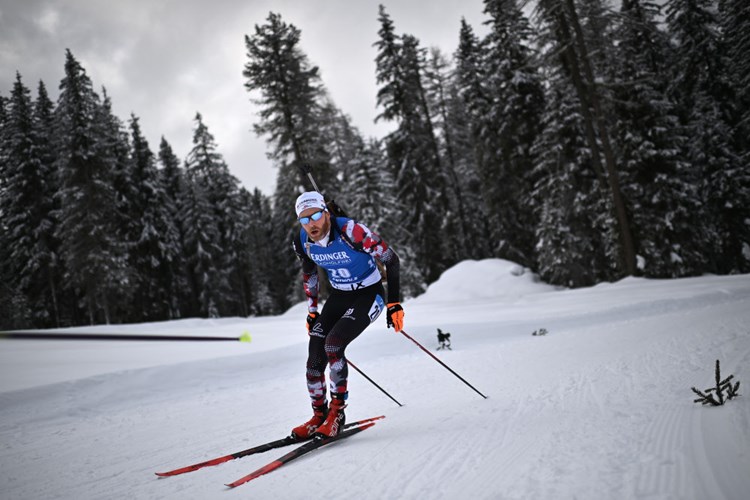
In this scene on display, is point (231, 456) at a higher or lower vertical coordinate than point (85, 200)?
lower

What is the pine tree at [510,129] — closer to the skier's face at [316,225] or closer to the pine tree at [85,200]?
the skier's face at [316,225]

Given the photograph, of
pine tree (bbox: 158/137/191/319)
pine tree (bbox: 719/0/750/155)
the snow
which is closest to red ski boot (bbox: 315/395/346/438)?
the snow

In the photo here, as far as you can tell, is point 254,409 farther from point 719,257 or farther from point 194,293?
point 194,293

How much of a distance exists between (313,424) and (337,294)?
1.42 m

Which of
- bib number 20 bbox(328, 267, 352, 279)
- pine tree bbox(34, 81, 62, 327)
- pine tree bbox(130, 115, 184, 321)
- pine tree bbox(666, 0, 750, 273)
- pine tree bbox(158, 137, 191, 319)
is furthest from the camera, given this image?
pine tree bbox(158, 137, 191, 319)

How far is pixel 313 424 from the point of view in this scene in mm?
4113

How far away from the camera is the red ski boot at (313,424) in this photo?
3.98m

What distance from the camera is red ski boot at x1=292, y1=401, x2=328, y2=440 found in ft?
13.1

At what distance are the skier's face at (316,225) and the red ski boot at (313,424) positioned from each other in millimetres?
1826

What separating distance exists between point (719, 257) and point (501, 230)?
12.8 meters

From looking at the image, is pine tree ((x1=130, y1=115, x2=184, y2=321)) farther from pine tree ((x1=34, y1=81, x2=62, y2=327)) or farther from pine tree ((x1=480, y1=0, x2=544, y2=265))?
pine tree ((x1=480, y1=0, x2=544, y2=265))

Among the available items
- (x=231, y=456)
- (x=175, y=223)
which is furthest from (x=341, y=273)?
(x=175, y=223)

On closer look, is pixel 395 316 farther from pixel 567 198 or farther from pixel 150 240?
pixel 150 240

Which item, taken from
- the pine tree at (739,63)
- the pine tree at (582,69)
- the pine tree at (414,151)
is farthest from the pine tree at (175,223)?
the pine tree at (739,63)
